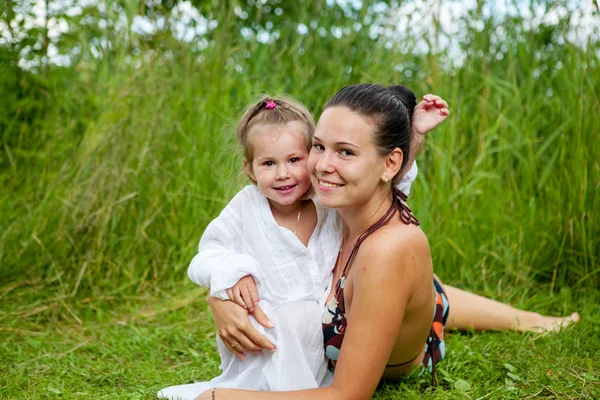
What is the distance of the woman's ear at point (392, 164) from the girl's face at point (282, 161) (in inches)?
12.3

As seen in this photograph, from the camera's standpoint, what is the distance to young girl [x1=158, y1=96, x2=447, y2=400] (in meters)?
2.27

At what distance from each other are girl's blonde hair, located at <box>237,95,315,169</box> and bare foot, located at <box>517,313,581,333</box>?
1.44 m

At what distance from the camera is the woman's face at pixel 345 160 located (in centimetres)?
209

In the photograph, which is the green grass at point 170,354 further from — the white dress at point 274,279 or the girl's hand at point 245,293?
the girl's hand at point 245,293

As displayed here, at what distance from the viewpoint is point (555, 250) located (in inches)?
145

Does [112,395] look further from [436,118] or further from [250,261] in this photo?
[436,118]

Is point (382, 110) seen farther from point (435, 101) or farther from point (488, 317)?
point (488, 317)

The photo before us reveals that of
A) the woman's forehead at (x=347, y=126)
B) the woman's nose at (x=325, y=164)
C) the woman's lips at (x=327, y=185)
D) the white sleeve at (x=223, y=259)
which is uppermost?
the woman's forehead at (x=347, y=126)

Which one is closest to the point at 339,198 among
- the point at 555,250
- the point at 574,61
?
→ the point at 555,250

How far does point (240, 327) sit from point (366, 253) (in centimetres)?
50

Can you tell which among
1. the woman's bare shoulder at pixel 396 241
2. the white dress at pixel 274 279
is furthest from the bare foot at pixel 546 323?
the woman's bare shoulder at pixel 396 241

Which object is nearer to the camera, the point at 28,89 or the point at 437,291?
the point at 437,291

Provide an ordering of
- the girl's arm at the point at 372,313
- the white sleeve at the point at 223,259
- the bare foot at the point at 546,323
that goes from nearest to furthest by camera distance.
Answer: the girl's arm at the point at 372,313
the white sleeve at the point at 223,259
the bare foot at the point at 546,323

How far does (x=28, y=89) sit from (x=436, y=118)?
3.13 m
